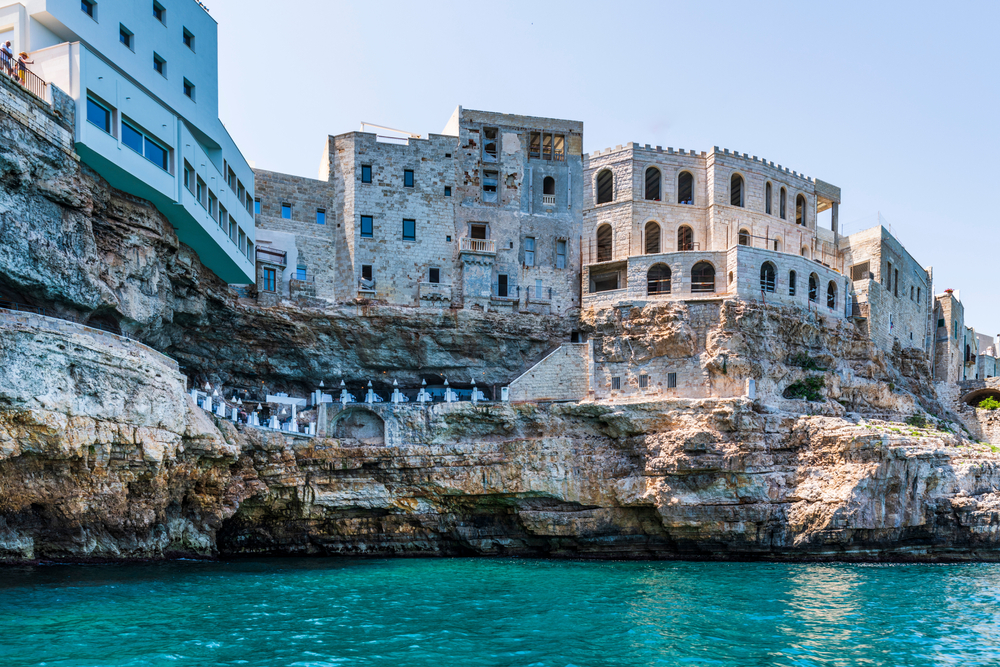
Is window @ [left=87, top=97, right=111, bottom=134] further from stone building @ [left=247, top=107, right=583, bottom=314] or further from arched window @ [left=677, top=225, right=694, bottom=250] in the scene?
arched window @ [left=677, top=225, right=694, bottom=250]

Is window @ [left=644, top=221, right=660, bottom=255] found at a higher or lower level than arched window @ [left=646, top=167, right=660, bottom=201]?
lower

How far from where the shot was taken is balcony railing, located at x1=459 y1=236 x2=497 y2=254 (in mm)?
47375

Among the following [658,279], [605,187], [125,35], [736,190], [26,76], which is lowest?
[658,279]

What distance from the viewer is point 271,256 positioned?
145ft

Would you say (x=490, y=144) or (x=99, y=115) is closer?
(x=99, y=115)

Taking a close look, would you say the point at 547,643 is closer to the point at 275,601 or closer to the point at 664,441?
the point at 275,601

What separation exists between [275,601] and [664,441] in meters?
20.7

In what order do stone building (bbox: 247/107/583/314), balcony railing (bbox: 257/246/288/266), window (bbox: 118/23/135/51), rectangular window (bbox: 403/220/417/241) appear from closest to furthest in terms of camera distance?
window (bbox: 118/23/135/51) < balcony railing (bbox: 257/246/288/266) < stone building (bbox: 247/107/583/314) < rectangular window (bbox: 403/220/417/241)

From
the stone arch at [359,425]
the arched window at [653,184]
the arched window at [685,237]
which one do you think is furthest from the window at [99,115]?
the arched window at [685,237]

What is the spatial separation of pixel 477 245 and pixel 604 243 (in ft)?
28.6

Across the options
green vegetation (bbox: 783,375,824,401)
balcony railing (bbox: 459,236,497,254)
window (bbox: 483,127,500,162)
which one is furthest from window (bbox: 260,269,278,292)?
green vegetation (bbox: 783,375,824,401)

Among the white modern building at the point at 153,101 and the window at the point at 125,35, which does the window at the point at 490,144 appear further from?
the window at the point at 125,35

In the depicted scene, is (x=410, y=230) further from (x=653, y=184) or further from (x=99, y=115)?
(x=99, y=115)

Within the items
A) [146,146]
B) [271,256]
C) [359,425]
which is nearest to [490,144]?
[271,256]
